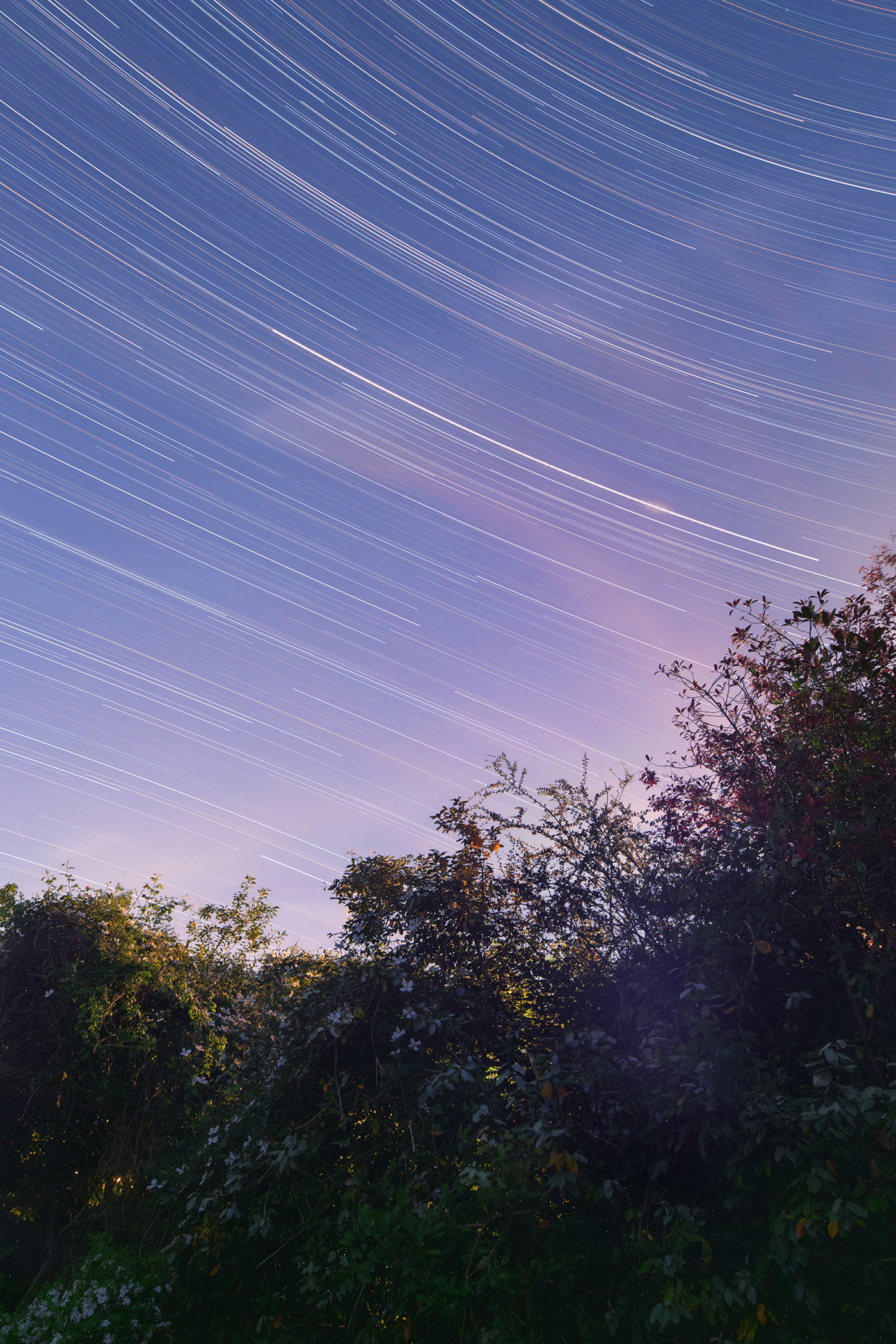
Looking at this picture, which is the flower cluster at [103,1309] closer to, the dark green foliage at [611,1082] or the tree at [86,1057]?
the dark green foliage at [611,1082]

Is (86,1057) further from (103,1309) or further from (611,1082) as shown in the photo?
(611,1082)

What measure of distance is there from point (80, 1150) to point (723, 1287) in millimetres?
11150

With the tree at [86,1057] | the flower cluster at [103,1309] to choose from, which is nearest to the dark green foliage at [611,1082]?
the flower cluster at [103,1309]

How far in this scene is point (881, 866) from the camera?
Result: 5504mm

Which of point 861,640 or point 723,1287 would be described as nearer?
point 723,1287

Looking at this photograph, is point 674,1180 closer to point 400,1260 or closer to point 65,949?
point 400,1260

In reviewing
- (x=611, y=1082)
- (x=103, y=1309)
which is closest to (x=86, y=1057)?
(x=103, y=1309)

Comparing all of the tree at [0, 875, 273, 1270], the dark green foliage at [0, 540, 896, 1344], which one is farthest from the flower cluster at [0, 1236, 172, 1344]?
the tree at [0, 875, 273, 1270]

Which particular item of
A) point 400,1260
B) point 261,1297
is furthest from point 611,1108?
point 261,1297

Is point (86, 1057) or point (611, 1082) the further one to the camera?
point (86, 1057)

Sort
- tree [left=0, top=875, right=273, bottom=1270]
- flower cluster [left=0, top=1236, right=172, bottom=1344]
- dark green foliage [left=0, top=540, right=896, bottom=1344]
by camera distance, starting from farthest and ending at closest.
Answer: tree [left=0, top=875, right=273, bottom=1270], flower cluster [left=0, top=1236, right=172, bottom=1344], dark green foliage [left=0, top=540, right=896, bottom=1344]

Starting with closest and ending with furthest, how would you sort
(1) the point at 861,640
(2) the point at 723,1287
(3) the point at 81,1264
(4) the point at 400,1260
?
(2) the point at 723,1287 → (4) the point at 400,1260 → (1) the point at 861,640 → (3) the point at 81,1264

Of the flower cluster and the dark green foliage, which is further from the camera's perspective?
the flower cluster

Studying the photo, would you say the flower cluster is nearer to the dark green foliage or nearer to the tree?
the dark green foliage
